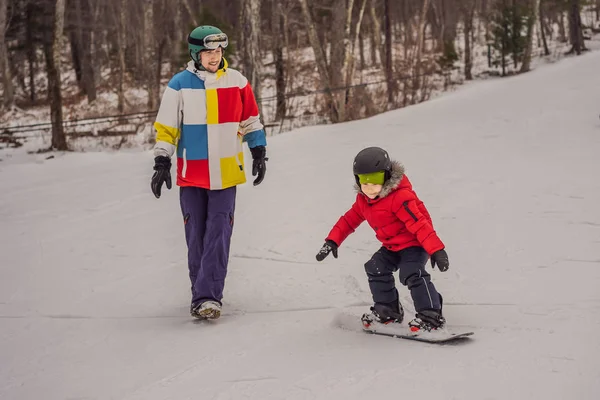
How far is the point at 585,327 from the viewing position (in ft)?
13.2

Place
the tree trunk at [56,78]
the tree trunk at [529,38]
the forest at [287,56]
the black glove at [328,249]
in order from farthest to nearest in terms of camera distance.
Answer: the tree trunk at [529,38]
the forest at [287,56]
the tree trunk at [56,78]
the black glove at [328,249]

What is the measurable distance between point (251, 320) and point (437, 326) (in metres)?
1.26

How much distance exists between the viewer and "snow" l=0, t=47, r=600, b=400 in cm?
355

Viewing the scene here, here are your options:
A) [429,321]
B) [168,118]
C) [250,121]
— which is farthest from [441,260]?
[168,118]

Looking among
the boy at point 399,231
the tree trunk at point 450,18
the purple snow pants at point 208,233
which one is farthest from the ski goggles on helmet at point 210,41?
the tree trunk at point 450,18

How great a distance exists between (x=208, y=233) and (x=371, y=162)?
4.26ft

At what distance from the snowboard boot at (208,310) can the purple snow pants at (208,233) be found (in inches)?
1.5

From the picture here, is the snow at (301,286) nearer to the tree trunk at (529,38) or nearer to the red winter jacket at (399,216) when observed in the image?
the red winter jacket at (399,216)

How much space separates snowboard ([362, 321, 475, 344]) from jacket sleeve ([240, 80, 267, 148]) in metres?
1.49

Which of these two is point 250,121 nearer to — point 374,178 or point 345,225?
point 345,225

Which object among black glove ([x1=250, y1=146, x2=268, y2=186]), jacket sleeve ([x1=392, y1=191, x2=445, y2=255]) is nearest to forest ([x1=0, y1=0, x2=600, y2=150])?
black glove ([x1=250, y1=146, x2=268, y2=186])

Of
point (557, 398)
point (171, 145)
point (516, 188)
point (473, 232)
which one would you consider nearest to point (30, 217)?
point (171, 145)

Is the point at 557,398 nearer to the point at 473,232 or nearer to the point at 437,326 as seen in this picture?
the point at 437,326

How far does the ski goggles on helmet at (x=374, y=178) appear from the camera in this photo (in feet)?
12.9
